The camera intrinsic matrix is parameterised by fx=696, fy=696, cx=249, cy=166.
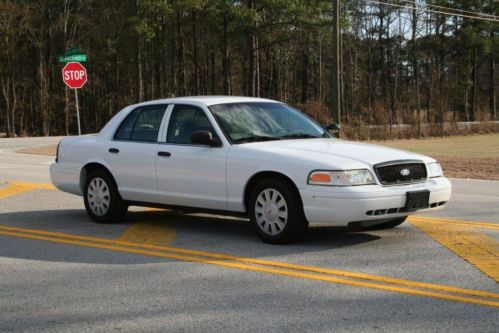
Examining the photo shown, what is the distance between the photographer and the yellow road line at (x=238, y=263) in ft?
17.6

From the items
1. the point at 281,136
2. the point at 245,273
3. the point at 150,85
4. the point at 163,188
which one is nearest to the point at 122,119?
the point at 163,188

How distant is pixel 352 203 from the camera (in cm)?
685

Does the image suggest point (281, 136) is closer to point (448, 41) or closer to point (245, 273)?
point (245, 273)

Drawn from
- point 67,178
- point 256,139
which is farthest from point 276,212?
point 67,178

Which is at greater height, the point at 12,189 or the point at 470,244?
the point at 12,189

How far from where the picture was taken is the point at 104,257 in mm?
6977

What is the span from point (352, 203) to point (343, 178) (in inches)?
10.6

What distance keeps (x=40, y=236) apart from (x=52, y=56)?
185 feet

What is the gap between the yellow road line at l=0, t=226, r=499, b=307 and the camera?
5.38 metres

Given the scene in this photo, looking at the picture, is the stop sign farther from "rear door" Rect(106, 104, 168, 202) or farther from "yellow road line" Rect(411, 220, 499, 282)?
"yellow road line" Rect(411, 220, 499, 282)

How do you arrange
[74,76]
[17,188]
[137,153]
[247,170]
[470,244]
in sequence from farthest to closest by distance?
[74,76] → [17,188] → [137,153] → [247,170] → [470,244]

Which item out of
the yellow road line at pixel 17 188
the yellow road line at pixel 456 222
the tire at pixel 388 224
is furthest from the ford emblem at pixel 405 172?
the yellow road line at pixel 17 188

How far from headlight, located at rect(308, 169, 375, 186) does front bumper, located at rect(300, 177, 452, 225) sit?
2.2 inches

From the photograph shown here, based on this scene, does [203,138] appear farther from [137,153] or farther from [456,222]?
[456,222]
